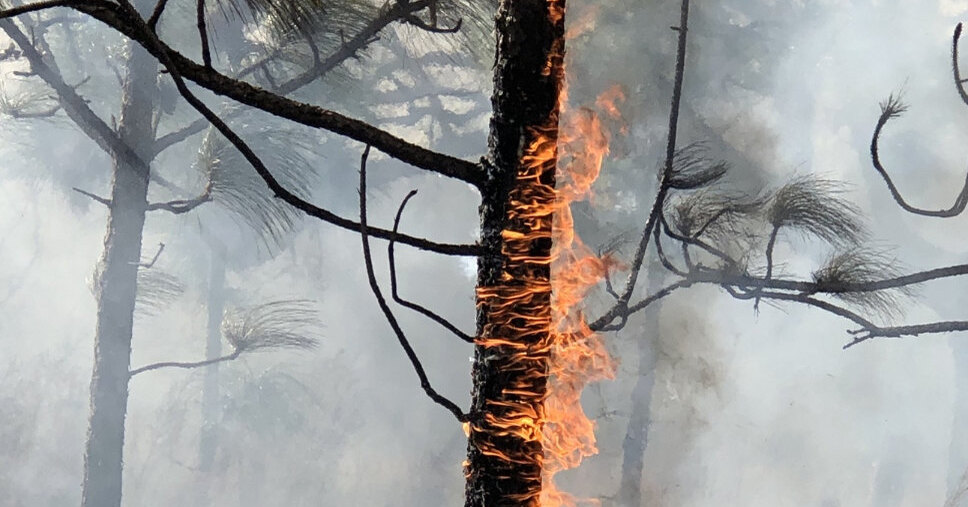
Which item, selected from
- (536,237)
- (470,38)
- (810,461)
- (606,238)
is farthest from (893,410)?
(536,237)

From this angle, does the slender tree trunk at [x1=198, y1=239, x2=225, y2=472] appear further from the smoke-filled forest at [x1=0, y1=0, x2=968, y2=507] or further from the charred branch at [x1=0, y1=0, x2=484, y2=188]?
the charred branch at [x1=0, y1=0, x2=484, y2=188]

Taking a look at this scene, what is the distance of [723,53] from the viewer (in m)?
1.52

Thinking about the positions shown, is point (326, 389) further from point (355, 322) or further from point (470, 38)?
point (470, 38)

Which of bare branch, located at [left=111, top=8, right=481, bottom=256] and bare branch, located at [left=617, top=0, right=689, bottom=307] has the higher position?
bare branch, located at [left=617, top=0, right=689, bottom=307]

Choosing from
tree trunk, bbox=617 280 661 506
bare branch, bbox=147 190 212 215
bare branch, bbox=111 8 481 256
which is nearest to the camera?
bare branch, bbox=111 8 481 256

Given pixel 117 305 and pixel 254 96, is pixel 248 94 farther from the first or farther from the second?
pixel 117 305

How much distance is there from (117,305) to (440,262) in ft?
2.61

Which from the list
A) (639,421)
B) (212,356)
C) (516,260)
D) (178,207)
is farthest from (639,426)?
(516,260)

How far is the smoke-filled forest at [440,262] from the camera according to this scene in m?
1.14

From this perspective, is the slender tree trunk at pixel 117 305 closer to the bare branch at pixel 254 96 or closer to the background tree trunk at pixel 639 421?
the bare branch at pixel 254 96

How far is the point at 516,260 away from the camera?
384 millimetres

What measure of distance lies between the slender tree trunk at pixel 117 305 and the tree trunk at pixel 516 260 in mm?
872

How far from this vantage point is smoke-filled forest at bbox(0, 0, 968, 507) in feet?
3.76

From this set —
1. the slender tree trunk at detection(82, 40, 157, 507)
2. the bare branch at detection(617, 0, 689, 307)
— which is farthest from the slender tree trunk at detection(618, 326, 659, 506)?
the slender tree trunk at detection(82, 40, 157, 507)
